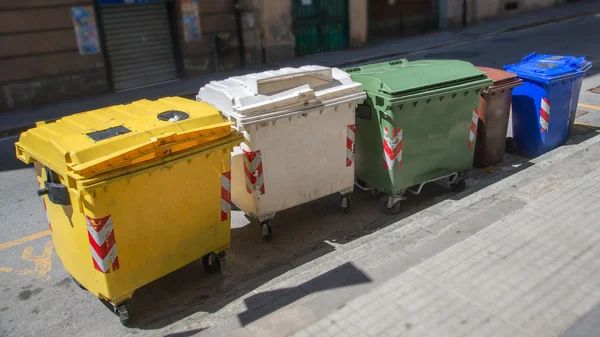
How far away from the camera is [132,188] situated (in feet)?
13.8

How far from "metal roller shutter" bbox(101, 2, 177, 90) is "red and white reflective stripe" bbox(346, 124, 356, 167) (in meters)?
9.09

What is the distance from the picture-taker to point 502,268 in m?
4.67

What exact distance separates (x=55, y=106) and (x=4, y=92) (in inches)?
40.7

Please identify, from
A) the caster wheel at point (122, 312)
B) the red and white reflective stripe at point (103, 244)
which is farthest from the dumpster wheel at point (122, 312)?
the red and white reflective stripe at point (103, 244)

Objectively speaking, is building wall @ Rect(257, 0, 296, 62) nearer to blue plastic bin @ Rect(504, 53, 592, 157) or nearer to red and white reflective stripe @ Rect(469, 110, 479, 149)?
blue plastic bin @ Rect(504, 53, 592, 157)

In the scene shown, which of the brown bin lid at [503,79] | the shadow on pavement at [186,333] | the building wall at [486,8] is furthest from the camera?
the building wall at [486,8]

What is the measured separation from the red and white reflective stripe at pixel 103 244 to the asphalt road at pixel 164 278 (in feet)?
2.03

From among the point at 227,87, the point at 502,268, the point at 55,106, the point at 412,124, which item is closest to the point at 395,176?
the point at 412,124

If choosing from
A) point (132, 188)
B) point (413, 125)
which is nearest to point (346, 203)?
point (413, 125)

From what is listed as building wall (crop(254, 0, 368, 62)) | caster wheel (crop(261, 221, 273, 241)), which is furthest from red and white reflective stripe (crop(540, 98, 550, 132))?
building wall (crop(254, 0, 368, 62))

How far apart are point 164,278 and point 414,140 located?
296 cm

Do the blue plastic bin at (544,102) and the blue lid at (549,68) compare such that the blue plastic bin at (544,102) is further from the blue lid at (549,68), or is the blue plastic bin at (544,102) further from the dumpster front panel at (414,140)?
the dumpster front panel at (414,140)

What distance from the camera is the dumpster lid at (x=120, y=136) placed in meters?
3.98

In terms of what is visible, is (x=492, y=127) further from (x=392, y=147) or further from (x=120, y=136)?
(x=120, y=136)
